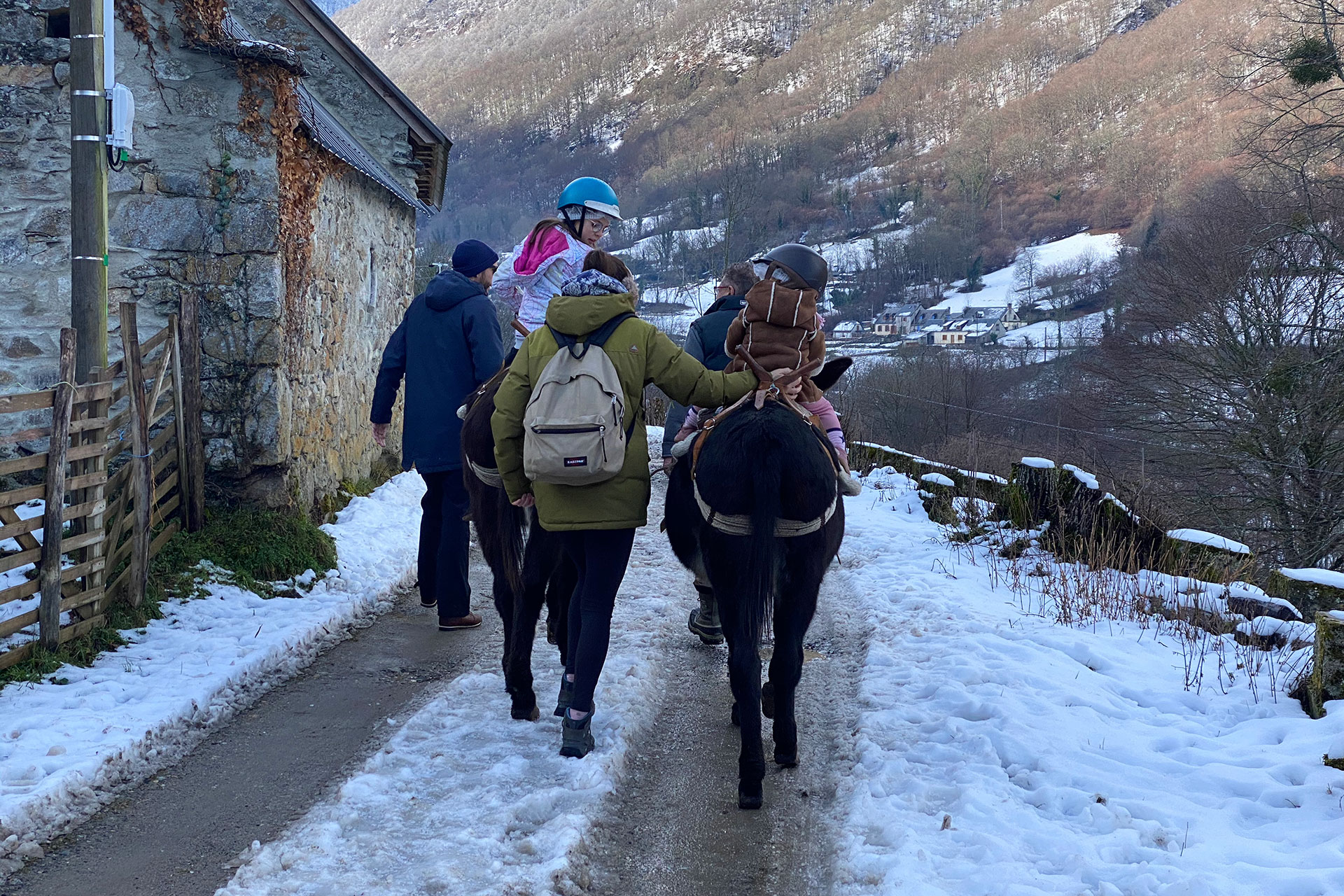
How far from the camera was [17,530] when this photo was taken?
15.9 feet

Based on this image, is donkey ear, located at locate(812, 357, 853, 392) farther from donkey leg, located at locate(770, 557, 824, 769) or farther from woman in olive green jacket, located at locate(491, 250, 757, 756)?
donkey leg, located at locate(770, 557, 824, 769)

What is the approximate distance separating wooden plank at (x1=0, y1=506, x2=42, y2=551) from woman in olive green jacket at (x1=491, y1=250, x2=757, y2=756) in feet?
8.28

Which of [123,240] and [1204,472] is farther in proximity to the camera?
[1204,472]

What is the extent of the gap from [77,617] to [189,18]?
14.3 ft

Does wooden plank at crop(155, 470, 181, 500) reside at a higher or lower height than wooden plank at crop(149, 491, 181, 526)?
higher

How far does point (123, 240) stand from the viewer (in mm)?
7176

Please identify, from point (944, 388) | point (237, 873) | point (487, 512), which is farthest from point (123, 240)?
point (944, 388)

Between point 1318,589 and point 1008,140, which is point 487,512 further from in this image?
point 1008,140

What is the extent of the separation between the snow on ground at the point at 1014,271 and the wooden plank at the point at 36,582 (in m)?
83.3

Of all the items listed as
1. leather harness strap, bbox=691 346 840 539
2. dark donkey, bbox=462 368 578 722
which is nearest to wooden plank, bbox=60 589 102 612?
dark donkey, bbox=462 368 578 722

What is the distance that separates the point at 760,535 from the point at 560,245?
6.69 feet

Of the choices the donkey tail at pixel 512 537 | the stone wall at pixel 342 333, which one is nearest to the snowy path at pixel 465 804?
the donkey tail at pixel 512 537

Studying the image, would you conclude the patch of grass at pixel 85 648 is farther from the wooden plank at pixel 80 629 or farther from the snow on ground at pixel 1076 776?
the snow on ground at pixel 1076 776

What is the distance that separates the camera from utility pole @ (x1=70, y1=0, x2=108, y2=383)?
545cm
